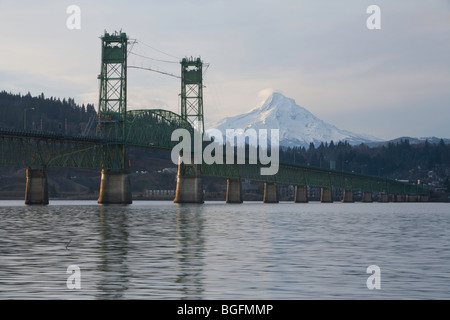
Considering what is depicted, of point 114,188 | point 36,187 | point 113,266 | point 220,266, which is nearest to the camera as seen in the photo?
point 113,266

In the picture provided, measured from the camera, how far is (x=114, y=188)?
570 ft

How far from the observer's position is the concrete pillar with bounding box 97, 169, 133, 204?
171250mm

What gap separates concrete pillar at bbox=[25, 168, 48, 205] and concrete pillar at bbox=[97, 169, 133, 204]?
17277 mm

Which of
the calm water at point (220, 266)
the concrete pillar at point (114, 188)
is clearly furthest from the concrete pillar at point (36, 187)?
the calm water at point (220, 266)

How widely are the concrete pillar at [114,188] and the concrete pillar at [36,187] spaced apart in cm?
1728

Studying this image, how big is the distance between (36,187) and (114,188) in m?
21.6

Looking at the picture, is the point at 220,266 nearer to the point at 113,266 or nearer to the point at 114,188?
the point at 113,266

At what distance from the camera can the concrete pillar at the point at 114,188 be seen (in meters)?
171

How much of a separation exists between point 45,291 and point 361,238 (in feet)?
118

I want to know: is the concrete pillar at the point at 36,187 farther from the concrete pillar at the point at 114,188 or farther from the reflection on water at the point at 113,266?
the reflection on water at the point at 113,266

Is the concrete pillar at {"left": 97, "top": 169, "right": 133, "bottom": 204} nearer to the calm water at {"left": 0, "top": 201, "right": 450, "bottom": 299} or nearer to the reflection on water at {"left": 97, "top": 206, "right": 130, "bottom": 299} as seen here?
the calm water at {"left": 0, "top": 201, "right": 450, "bottom": 299}

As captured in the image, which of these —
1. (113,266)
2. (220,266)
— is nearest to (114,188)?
(113,266)

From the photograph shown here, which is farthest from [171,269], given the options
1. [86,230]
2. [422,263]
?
[86,230]

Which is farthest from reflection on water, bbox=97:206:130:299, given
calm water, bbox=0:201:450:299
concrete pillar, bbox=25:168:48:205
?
concrete pillar, bbox=25:168:48:205
